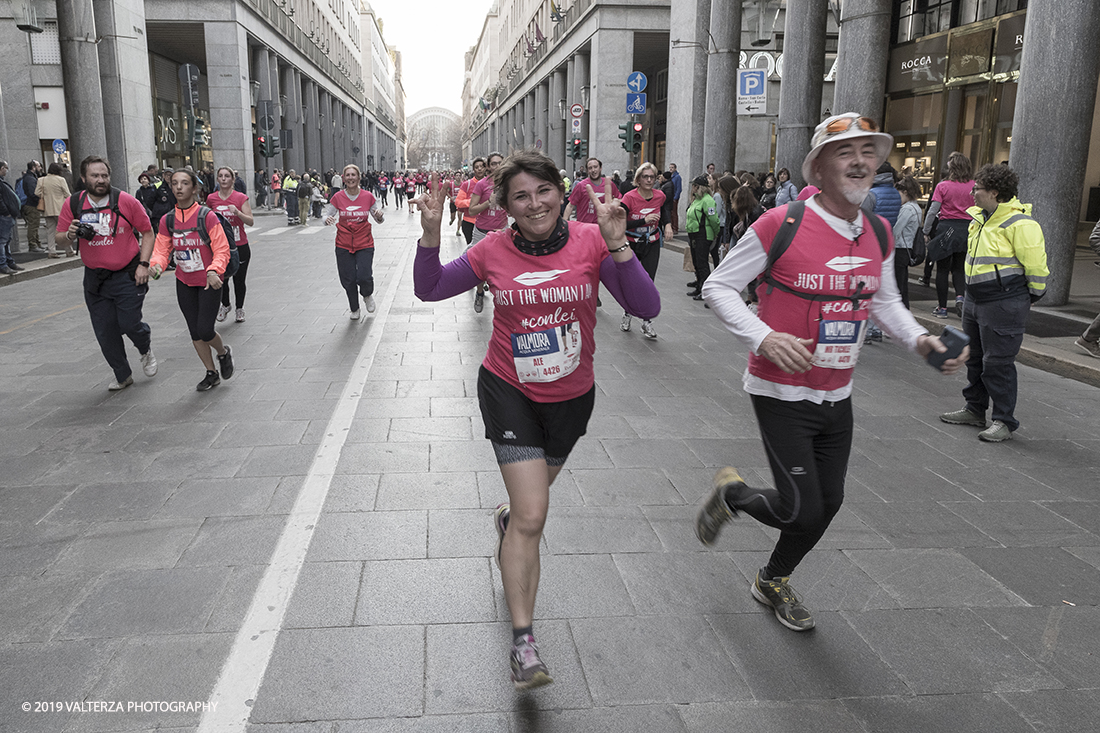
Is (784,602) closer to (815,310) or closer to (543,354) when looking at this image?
(815,310)

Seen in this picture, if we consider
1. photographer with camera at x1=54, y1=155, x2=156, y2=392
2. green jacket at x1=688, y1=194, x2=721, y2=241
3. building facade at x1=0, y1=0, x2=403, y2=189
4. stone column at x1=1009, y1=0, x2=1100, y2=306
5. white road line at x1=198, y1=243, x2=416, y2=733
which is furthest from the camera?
building facade at x1=0, y1=0, x2=403, y2=189

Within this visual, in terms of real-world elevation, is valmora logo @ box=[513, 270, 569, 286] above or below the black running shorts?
above

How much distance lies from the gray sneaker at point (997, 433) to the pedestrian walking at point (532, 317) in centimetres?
397

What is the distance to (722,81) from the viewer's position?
21969 millimetres

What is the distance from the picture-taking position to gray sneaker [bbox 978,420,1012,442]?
609cm

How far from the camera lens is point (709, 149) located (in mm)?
22312

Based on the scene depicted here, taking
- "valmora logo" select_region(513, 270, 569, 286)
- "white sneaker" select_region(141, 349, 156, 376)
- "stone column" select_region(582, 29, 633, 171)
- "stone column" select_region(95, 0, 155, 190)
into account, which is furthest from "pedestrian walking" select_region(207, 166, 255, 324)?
"stone column" select_region(582, 29, 633, 171)

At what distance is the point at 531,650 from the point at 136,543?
2.26m

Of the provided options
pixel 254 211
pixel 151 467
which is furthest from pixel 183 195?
pixel 254 211

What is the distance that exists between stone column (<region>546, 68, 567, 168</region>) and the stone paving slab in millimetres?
40777

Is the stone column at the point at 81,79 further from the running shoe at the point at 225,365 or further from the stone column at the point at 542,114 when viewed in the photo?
the stone column at the point at 542,114

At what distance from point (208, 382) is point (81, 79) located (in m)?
14.6

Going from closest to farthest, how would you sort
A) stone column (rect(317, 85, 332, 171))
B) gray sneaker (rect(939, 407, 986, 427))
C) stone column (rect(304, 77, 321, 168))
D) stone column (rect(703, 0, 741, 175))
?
gray sneaker (rect(939, 407, 986, 427)), stone column (rect(703, 0, 741, 175)), stone column (rect(304, 77, 321, 168)), stone column (rect(317, 85, 332, 171))

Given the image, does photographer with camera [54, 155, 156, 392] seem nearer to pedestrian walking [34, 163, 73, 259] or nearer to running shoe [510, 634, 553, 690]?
running shoe [510, 634, 553, 690]
